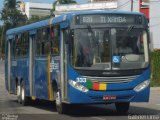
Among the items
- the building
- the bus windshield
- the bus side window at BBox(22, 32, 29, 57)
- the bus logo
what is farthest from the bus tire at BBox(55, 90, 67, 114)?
the building

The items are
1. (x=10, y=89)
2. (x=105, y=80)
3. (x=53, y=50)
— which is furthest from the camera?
(x=10, y=89)

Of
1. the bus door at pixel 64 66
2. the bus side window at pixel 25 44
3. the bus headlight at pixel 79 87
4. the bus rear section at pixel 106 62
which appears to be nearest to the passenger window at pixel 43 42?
the bus side window at pixel 25 44

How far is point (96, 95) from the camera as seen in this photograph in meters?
16.9

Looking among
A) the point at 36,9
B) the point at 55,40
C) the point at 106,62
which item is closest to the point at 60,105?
the point at 55,40

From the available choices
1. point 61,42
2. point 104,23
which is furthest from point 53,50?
point 104,23

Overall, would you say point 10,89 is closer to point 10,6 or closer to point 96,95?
point 96,95

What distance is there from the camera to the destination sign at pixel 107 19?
17.2m

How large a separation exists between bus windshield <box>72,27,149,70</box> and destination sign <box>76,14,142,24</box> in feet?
0.82

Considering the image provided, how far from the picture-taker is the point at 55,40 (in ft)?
60.8

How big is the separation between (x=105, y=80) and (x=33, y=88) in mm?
5188

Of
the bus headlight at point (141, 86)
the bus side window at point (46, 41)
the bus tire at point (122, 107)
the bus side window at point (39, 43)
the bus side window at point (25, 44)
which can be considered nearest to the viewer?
the bus headlight at point (141, 86)

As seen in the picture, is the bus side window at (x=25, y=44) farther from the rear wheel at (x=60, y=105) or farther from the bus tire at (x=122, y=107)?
the bus tire at (x=122, y=107)

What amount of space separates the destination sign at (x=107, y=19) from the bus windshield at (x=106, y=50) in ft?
0.82

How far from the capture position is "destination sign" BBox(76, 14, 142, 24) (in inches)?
677
